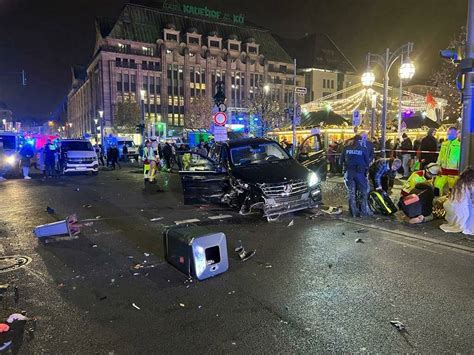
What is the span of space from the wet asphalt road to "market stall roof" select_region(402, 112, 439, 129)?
1932cm

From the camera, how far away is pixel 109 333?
12.6 feet

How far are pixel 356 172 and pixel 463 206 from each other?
7.53 ft

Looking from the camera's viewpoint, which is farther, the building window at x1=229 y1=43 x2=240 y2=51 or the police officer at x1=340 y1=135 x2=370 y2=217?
the building window at x1=229 y1=43 x2=240 y2=51

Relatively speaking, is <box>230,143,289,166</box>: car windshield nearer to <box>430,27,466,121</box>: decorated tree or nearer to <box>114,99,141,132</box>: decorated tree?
<box>430,27,466,121</box>: decorated tree

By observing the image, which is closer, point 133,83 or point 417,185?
point 417,185

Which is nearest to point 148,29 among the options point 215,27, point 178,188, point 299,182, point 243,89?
point 215,27

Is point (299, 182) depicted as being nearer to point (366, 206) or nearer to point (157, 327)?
point (366, 206)

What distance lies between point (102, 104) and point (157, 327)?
71.8 meters

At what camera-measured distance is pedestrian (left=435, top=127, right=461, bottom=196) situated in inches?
373

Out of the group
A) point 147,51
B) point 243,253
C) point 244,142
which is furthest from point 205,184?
point 147,51

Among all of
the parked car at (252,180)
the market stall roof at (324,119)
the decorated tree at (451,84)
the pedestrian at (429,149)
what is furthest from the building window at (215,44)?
the parked car at (252,180)

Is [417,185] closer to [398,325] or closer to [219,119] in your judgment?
[398,325]

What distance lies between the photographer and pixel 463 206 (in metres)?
7.60

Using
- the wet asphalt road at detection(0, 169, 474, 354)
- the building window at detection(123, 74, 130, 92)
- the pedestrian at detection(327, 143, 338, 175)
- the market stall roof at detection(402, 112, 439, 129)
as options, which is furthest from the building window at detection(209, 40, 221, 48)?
the wet asphalt road at detection(0, 169, 474, 354)
